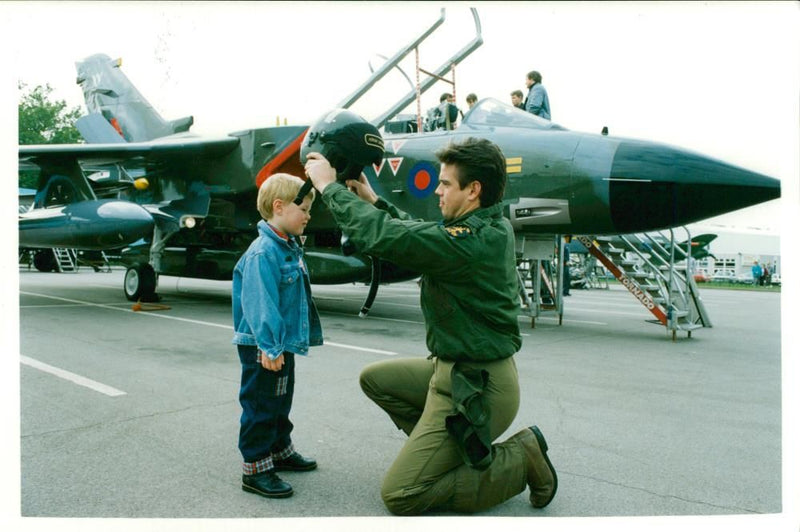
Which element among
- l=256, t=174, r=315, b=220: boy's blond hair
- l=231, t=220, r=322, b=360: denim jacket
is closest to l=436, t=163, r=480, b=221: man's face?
l=256, t=174, r=315, b=220: boy's blond hair

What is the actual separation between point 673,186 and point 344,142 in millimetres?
4998

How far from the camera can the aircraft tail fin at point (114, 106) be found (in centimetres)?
1362

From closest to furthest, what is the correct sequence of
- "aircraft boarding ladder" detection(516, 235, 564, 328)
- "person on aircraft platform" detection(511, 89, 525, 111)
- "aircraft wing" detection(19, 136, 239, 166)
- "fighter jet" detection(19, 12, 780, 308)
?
"fighter jet" detection(19, 12, 780, 308), "aircraft boarding ladder" detection(516, 235, 564, 328), "person on aircraft platform" detection(511, 89, 525, 111), "aircraft wing" detection(19, 136, 239, 166)

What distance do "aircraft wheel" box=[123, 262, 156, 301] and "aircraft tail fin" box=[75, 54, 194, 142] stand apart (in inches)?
159

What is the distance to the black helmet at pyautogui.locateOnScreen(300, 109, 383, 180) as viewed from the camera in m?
2.54

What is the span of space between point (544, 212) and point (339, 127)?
Result: 16.4 feet

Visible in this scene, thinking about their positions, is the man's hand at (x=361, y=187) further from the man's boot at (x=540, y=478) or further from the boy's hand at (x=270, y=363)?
the man's boot at (x=540, y=478)

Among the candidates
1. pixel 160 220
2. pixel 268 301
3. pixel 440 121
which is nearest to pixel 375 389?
pixel 268 301

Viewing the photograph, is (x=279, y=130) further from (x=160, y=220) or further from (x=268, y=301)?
(x=268, y=301)

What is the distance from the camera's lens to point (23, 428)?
11.1 ft

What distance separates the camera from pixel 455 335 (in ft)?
8.14

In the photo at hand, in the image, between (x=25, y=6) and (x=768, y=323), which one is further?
(x=768, y=323)

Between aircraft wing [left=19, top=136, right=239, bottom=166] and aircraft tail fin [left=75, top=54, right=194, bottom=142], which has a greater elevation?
aircraft tail fin [left=75, top=54, right=194, bottom=142]

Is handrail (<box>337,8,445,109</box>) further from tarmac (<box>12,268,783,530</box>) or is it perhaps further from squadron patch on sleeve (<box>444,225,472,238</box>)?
squadron patch on sleeve (<box>444,225,472,238</box>)
